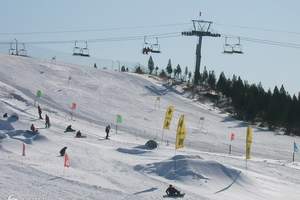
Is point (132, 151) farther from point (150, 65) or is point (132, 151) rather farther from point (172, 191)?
point (150, 65)

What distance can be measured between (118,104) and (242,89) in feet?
72.7

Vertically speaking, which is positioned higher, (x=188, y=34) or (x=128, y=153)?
(x=188, y=34)

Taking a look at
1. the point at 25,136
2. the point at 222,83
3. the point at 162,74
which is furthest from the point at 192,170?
the point at 162,74

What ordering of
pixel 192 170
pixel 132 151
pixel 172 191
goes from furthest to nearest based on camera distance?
pixel 132 151, pixel 192 170, pixel 172 191

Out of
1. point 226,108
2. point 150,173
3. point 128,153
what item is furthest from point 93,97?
point 150,173

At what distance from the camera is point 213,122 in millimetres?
70750

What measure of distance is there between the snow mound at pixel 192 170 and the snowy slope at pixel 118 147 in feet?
0.19

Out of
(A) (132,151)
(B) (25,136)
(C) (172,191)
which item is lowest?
(A) (132,151)

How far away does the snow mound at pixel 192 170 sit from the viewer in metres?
36.0

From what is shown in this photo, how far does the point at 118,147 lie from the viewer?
4428 centimetres

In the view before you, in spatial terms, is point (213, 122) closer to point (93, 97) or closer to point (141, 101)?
point (141, 101)

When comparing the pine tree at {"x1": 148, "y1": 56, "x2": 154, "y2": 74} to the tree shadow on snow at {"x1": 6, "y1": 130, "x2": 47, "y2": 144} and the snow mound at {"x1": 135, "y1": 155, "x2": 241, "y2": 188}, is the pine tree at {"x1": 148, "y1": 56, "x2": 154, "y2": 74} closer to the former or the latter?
the tree shadow on snow at {"x1": 6, "y1": 130, "x2": 47, "y2": 144}

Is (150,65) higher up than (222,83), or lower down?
higher up

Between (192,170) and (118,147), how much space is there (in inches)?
358
